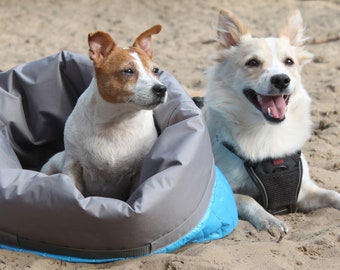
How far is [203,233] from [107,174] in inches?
32.9

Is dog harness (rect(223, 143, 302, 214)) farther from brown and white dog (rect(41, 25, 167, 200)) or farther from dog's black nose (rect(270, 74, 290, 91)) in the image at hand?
brown and white dog (rect(41, 25, 167, 200))

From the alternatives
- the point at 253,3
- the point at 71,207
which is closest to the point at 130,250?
the point at 71,207

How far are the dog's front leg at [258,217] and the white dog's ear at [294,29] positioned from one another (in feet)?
4.12

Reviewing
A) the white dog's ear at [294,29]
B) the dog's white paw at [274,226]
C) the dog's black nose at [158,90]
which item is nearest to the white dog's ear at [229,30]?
the white dog's ear at [294,29]

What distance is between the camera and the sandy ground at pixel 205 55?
10.9 feet

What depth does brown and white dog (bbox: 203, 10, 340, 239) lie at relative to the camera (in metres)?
4.12

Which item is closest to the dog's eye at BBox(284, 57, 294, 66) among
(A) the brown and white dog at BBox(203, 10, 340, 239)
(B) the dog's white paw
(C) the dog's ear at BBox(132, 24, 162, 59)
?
(A) the brown and white dog at BBox(203, 10, 340, 239)

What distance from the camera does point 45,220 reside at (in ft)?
10.7

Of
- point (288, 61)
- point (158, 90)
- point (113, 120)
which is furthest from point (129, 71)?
point (288, 61)

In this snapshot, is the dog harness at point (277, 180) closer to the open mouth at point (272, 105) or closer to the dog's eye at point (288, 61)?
the open mouth at point (272, 105)

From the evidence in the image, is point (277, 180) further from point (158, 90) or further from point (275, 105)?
point (158, 90)

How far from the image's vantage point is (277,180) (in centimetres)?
415

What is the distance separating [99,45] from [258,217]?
1.48 m

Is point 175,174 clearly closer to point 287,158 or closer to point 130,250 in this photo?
point 130,250
